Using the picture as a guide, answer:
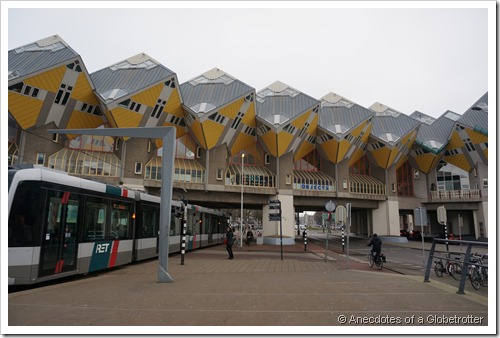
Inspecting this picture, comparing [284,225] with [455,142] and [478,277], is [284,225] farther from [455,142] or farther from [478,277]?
[455,142]

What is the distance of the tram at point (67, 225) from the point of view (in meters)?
7.86

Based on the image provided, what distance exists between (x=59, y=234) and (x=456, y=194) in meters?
46.1

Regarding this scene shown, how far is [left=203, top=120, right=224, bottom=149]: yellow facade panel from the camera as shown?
31373mm

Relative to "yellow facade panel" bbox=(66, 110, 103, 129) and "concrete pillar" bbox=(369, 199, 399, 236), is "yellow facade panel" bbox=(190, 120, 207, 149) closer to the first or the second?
A: "yellow facade panel" bbox=(66, 110, 103, 129)

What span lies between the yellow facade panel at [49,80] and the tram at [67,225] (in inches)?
719

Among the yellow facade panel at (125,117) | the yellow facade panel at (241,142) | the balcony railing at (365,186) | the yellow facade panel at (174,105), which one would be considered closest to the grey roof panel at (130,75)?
the yellow facade panel at (125,117)

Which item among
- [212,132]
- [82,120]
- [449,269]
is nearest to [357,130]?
[212,132]

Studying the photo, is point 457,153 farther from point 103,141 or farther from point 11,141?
point 11,141

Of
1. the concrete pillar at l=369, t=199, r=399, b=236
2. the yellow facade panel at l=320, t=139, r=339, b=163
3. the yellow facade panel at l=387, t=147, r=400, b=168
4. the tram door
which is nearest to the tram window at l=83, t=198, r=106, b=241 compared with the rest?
the tram door

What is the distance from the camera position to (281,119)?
34.2 metres

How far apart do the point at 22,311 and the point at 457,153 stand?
160 ft

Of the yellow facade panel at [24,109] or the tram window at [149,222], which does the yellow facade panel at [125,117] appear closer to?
the yellow facade panel at [24,109]

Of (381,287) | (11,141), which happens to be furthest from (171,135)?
(11,141)

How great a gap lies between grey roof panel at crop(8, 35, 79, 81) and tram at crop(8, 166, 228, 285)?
18.7 meters
